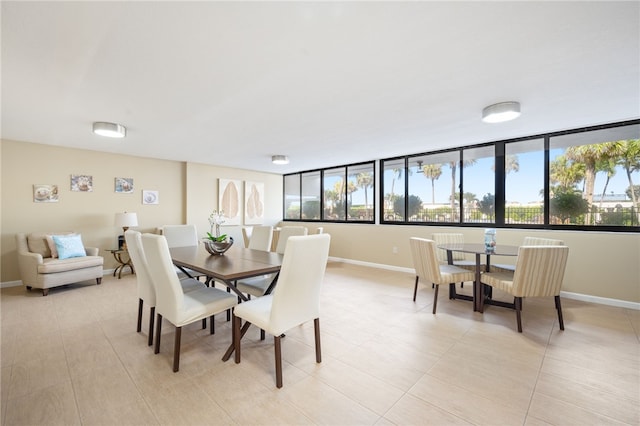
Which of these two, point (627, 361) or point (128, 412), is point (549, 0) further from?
point (128, 412)

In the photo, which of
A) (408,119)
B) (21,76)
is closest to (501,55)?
(408,119)

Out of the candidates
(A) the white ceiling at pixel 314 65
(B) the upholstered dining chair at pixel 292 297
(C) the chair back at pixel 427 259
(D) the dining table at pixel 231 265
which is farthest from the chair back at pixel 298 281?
(C) the chair back at pixel 427 259

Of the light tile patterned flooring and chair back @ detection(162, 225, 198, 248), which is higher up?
chair back @ detection(162, 225, 198, 248)

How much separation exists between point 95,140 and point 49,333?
2.95m

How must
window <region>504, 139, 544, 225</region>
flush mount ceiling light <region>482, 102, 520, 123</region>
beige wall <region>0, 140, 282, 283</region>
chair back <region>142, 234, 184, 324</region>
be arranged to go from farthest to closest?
beige wall <region>0, 140, 282, 283</region> < window <region>504, 139, 544, 225</region> < flush mount ceiling light <region>482, 102, 520, 123</region> < chair back <region>142, 234, 184, 324</region>

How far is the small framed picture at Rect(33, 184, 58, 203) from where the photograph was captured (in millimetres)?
4539

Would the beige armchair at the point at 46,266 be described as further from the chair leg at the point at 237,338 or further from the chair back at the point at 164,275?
the chair leg at the point at 237,338

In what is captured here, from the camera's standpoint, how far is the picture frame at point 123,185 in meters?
5.31

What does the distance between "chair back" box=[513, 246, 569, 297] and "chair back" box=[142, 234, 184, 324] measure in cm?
309

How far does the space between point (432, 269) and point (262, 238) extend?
2209 millimetres

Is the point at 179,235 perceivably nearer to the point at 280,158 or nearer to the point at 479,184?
the point at 280,158

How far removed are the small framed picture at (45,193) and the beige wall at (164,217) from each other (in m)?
0.06

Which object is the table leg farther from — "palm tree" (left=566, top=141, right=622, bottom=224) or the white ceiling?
"palm tree" (left=566, top=141, right=622, bottom=224)

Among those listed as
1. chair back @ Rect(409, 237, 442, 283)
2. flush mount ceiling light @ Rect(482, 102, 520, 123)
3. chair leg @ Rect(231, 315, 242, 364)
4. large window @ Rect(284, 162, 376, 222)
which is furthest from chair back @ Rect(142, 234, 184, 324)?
large window @ Rect(284, 162, 376, 222)
